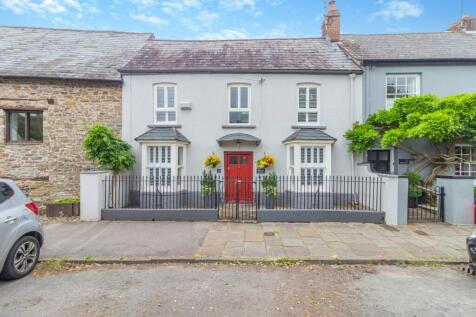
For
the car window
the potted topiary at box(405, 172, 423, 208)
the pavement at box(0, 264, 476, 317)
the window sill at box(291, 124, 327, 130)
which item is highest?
the window sill at box(291, 124, 327, 130)

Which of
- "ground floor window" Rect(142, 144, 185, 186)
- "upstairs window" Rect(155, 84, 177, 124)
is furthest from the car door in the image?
"upstairs window" Rect(155, 84, 177, 124)

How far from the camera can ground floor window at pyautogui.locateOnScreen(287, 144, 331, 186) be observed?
10.8 meters

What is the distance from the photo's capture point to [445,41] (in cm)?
1349

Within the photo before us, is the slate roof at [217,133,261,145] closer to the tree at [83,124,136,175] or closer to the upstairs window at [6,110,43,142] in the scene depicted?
the tree at [83,124,136,175]

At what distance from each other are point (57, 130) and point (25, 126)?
5.10ft

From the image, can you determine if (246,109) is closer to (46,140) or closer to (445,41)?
(46,140)

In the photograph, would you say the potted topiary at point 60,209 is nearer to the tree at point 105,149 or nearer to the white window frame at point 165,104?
the tree at point 105,149

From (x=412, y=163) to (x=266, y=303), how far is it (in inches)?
431

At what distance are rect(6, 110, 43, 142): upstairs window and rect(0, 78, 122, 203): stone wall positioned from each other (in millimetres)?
274

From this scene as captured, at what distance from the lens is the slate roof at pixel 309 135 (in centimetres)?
1065

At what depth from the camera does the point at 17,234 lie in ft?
15.6

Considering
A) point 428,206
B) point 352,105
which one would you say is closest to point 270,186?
point 352,105

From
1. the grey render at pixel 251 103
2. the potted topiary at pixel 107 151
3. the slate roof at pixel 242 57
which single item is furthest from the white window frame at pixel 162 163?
the slate roof at pixel 242 57

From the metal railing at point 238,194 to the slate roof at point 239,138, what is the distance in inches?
64.6
